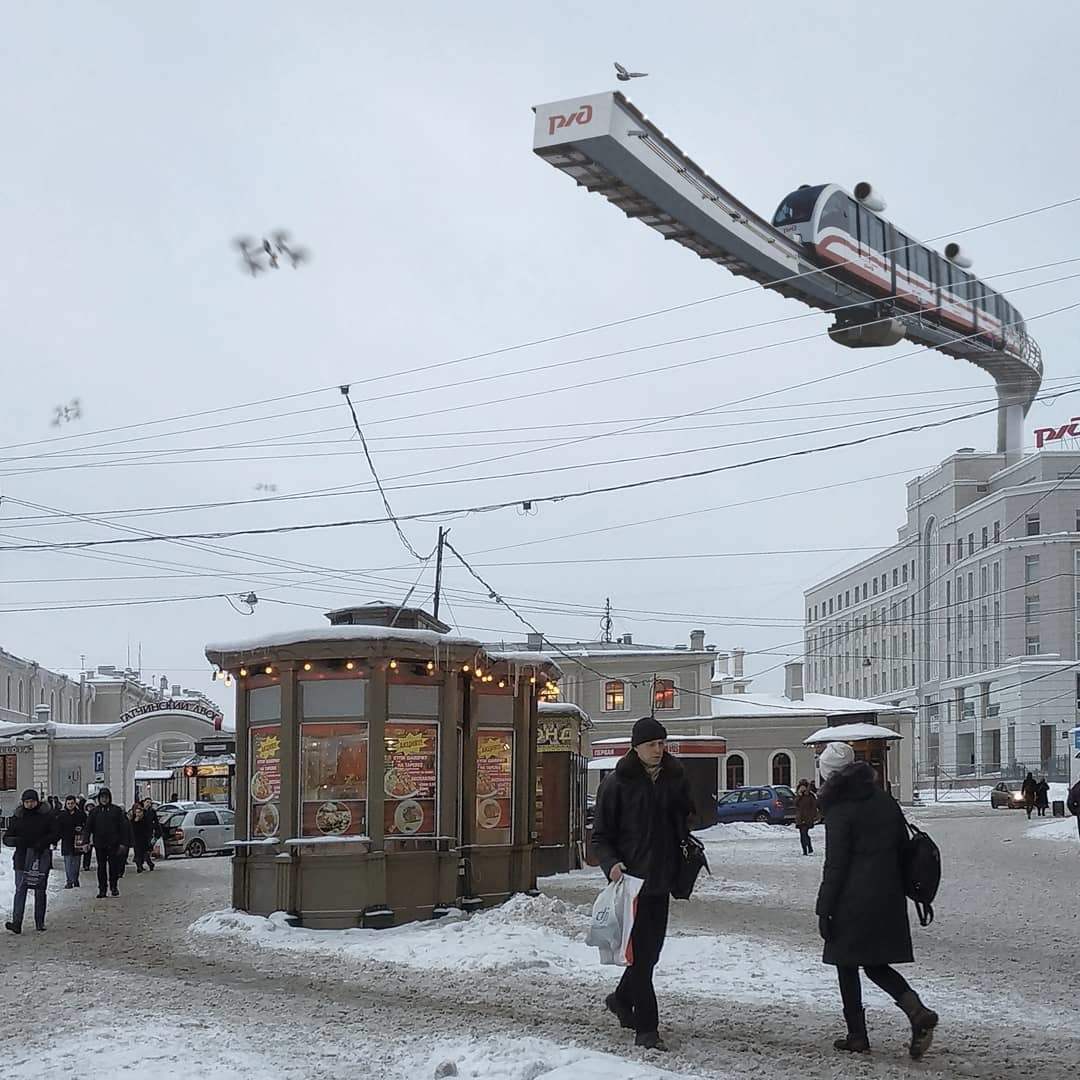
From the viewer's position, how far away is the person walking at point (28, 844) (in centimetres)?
1620

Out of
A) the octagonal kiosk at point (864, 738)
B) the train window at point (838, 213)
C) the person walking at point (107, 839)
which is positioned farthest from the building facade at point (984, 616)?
the person walking at point (107, 839)

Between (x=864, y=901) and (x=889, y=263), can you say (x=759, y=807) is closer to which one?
(x=889, y=263)

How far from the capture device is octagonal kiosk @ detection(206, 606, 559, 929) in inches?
625

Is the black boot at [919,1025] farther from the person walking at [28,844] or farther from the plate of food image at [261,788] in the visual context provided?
the person walking at [28,844]

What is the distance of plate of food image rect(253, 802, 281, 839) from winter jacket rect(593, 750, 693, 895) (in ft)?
27.6

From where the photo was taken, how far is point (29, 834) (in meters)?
16.2

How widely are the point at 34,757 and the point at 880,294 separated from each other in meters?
39.6

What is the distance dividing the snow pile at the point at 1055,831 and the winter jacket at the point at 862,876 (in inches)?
1080

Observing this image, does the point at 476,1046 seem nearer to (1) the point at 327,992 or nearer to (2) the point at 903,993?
(2) the point at 903,993

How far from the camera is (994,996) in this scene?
34.5 ft

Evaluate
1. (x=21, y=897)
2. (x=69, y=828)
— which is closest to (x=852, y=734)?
(x=69, y=828)

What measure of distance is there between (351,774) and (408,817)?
2.74ft

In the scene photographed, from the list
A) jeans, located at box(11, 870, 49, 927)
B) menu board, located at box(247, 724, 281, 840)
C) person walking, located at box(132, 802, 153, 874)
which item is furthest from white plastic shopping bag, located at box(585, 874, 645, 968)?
person walking, located at box(132, 802, 153, 874)

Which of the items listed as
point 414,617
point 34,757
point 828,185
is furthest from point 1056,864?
point 34,757
